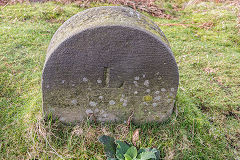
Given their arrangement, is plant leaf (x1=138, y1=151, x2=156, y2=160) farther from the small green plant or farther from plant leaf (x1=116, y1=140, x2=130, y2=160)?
plant leaf (x1=116, y1=140, x2=130, y2=160)

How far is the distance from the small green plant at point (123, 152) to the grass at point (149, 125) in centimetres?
24

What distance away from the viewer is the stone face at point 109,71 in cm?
226

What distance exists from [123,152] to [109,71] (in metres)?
0.93

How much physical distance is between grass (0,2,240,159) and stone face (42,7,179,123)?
0.74 ft

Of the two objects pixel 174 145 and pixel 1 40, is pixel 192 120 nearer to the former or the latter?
pixel 174 145

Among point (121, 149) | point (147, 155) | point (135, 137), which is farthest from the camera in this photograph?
point (135, 137)

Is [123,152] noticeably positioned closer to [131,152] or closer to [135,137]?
[131,152]

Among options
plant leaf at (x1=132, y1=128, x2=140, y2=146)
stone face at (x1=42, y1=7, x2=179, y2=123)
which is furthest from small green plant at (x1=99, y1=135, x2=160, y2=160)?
stone face at (x1=42, y1=7, x2=179, y2=123)

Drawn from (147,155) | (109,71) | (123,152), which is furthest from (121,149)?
(109,71)

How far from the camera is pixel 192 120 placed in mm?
2977

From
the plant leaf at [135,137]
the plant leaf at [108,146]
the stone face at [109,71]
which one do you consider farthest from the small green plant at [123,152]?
the stone face at [109,71]

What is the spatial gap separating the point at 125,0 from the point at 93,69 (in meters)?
6.19

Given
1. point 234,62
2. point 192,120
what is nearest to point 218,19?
point 234,62

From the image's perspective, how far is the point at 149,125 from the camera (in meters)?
2.82
